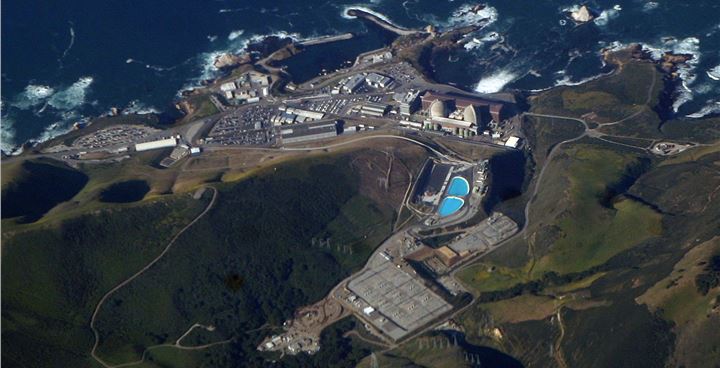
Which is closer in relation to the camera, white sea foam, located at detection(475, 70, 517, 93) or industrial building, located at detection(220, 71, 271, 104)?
industrial building, located at detection(220, 71, 271, 104)

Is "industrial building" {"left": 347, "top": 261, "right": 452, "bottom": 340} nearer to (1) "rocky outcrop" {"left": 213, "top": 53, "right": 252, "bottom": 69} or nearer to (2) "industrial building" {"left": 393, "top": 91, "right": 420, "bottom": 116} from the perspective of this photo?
(2) "industrial building" {"left": 393, "top": 91, "right": 420, "bottom": 116}

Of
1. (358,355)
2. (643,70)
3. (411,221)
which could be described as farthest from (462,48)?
(358,355)

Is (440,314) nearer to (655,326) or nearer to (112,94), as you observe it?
(655,326)

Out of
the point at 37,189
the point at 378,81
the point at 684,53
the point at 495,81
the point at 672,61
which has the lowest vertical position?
the point at 684,53

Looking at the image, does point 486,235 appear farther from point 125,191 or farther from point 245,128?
point 125,191

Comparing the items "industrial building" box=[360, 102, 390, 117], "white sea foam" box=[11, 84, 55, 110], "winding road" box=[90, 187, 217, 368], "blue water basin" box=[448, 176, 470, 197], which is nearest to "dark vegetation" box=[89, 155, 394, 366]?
"winding road" box=[90, 187, 217, 368]

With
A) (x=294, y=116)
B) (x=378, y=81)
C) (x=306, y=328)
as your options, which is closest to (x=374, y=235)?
(x=306, y=328)
